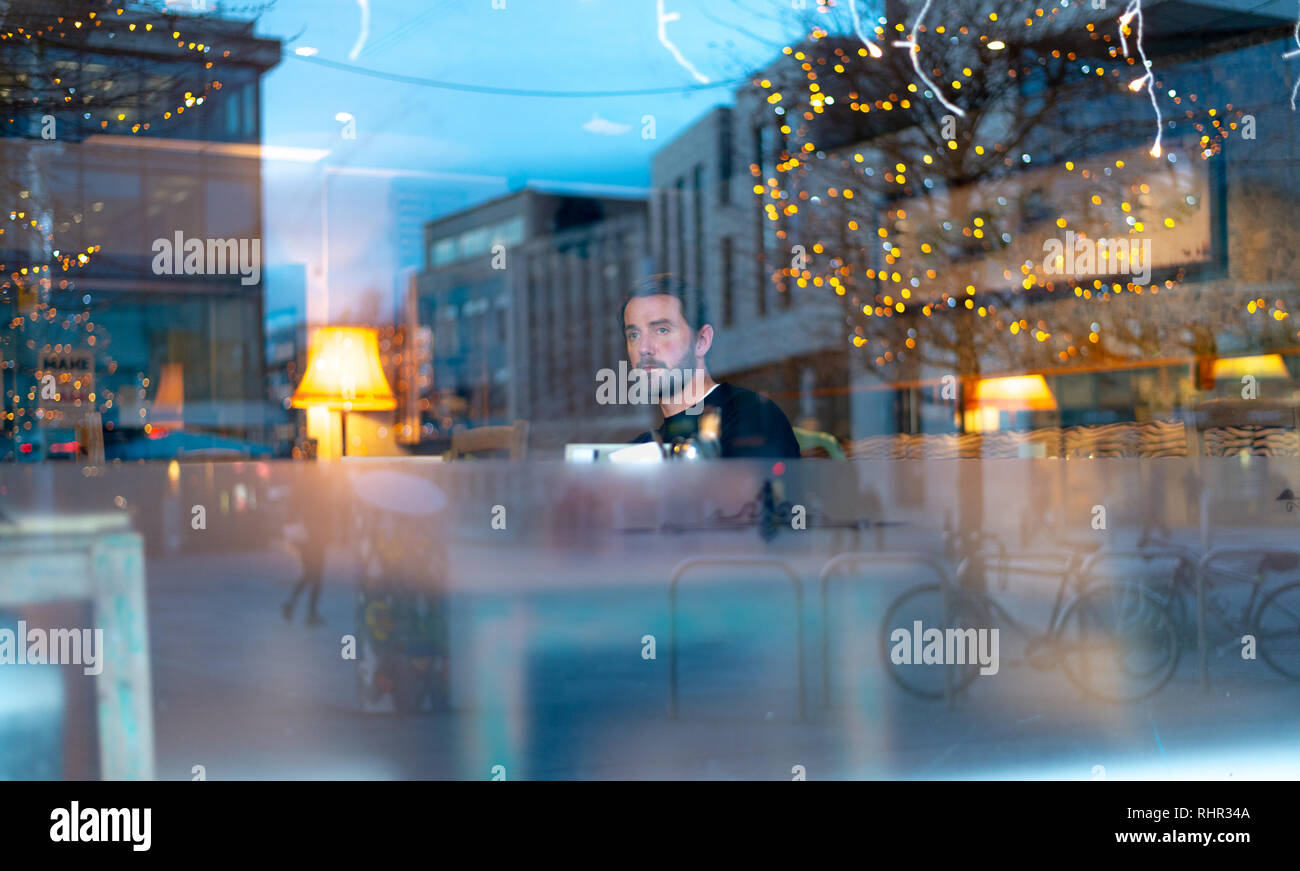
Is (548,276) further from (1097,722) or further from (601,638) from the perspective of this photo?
(1097,722)

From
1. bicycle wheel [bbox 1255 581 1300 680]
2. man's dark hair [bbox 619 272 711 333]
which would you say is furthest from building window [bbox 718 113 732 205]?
bicycle wheel [bbox 1255 581 1300 680]

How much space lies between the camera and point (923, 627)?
2.73 m

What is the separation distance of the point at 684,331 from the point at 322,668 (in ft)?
4.42

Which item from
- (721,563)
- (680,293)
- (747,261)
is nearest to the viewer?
(721,563)

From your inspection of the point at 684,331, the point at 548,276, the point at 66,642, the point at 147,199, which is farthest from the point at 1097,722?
the point at 147,199

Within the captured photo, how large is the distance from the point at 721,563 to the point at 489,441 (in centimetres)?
69

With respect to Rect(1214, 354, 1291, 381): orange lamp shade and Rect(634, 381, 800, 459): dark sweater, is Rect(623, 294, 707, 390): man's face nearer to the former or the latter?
Rect(634, 381, 800, 459): dark sweater

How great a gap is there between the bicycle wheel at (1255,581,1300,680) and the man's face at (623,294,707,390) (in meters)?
1.65

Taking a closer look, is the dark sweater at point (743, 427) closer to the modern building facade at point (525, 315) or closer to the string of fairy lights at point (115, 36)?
the modern building facade at point (525, 315)

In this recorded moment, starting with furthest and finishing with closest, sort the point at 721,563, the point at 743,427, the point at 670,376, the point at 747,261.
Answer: the point at 747,261
the point at 670,376
the point at 743,427
the point at 721,563

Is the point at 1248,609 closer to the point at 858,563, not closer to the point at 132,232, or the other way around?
the point at 858,563

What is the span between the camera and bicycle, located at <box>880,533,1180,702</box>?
273cm

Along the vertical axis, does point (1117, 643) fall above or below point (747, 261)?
below

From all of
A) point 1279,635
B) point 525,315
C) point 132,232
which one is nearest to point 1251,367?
point 1279,635
